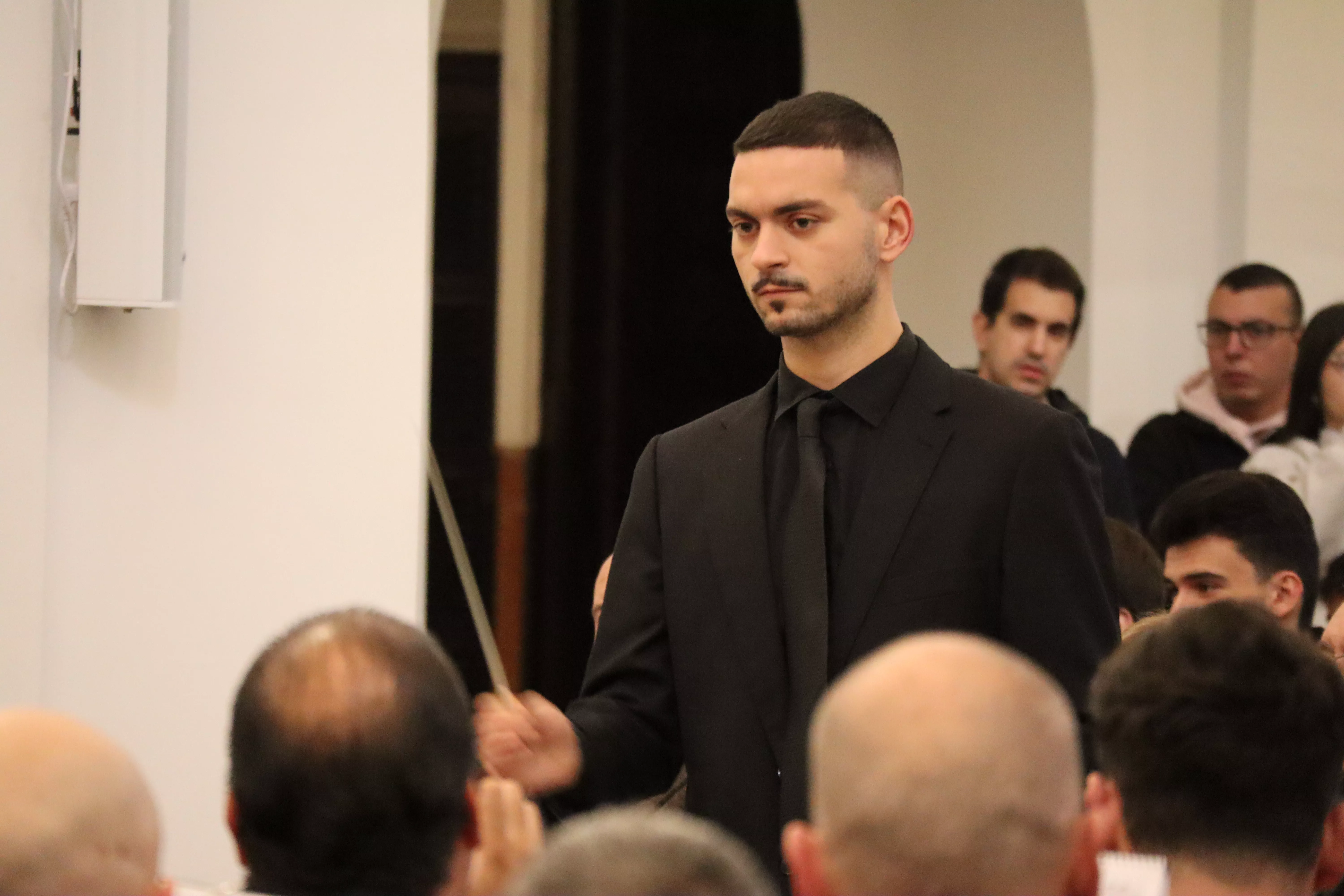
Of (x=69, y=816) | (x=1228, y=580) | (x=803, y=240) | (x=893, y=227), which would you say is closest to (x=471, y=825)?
(x=69, y=816)

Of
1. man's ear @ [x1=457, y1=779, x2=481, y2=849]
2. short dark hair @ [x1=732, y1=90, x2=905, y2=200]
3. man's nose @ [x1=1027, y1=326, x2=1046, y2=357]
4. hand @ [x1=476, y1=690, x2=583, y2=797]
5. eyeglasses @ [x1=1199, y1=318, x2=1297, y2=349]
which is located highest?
short dark hair @ [x1=732, y1=90, x2=905, y2=200]

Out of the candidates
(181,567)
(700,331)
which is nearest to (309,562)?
(181,567)

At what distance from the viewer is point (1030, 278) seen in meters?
3.92

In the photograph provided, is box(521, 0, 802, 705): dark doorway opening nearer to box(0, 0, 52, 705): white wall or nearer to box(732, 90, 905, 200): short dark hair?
box(0, 0, 52, 705): white wall

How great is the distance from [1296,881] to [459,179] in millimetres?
3523

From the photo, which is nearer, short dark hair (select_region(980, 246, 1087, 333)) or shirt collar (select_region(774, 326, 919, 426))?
A: shirt collar (select_region(774, 326, 919, 426))

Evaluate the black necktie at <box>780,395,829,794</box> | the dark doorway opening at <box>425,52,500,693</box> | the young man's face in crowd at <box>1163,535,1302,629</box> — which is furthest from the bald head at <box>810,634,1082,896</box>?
the dark doorway opening at <box>425,52,500,693</box>

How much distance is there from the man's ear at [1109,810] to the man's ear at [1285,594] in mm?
1441

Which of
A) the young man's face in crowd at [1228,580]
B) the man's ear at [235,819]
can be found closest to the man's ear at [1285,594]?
the young man's face in crowd at [1228,580]

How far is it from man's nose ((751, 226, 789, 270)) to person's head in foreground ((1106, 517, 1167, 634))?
118cm

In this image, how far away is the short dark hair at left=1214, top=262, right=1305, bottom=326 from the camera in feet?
14.4

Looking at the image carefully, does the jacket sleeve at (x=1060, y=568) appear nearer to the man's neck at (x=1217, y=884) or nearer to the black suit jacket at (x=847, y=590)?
the black suit jacket at (x=847, y=590)

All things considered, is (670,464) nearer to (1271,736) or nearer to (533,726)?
(533,726)

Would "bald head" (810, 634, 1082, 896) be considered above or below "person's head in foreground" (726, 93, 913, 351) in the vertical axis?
below
